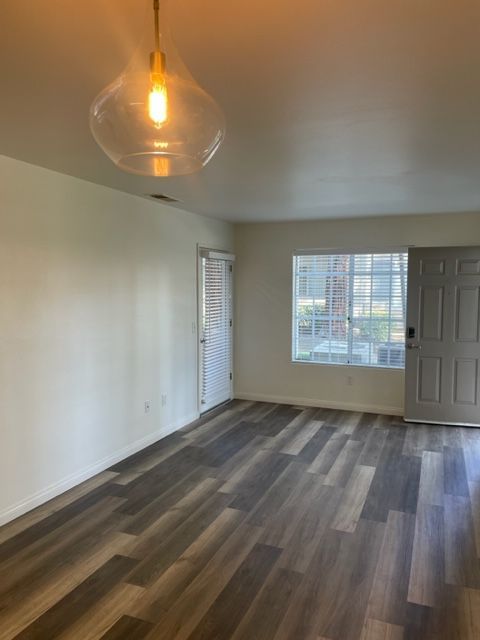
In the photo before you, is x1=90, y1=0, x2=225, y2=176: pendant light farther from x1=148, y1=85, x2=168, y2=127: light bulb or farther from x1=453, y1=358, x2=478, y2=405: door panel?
x1=453, y1=358, x2=478, y2=405: door panel

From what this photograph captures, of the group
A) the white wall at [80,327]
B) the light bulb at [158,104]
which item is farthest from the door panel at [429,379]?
the light bulb at [158,104]

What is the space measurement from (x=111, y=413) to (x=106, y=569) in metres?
1.69

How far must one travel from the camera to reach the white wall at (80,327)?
3.23 meters

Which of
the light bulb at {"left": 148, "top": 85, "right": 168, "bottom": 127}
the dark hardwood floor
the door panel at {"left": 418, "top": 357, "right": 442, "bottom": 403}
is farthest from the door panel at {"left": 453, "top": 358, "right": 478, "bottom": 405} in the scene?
the light bulb at {"left": 148, "top": 85, "right": 168, "bottom": 127}

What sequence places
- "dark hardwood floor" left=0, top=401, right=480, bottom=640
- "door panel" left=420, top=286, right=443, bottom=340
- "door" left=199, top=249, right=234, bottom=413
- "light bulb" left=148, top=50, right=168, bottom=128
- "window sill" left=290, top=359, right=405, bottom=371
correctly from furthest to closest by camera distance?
"window sill" left=290, top=359, right=405, bottom=371
"door" left=199, top=249, right=234, bottom=413
"door panel" left=420, top=286, right=443, bottom=340
"dark hardwood floor" left=0, top=401, right=480, bottom=640
"light bulb" left=148, top=50, right=168, bottom=128

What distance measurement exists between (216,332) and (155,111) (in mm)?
4964

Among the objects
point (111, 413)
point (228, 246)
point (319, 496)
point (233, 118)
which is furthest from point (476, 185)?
point (111, 413)

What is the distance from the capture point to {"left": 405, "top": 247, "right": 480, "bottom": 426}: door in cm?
539

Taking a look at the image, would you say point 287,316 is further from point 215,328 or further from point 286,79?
point 286,79

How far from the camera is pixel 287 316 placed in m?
6.39

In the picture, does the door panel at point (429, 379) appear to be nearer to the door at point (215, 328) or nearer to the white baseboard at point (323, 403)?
the white baseboard at point (323, 403)

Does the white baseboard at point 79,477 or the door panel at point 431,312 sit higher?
the door panel at point 431,312

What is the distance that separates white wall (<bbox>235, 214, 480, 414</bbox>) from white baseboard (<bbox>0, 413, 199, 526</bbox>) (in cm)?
171

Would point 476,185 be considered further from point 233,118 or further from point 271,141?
point 233,118
